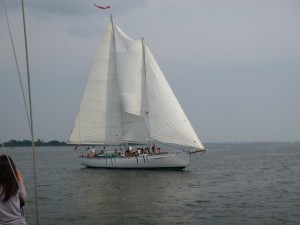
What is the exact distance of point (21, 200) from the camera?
230 inches

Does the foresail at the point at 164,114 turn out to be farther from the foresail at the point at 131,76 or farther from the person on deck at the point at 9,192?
the person on deck at the point at 9,192

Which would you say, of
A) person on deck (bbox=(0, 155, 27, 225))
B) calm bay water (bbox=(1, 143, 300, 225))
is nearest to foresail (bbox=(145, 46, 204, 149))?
calm bay water (bbox=(1, 143, 300, 225))

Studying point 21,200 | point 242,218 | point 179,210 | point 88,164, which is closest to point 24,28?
point 21,200

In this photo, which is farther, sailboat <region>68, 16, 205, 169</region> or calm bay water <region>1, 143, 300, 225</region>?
sailboat <region>68, 16, 205, 169</region>

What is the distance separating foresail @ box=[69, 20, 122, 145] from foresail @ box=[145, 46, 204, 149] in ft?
14.3

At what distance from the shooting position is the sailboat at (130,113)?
39.1m

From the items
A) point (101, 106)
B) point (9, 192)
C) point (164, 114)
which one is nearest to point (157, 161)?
point (164, 114)

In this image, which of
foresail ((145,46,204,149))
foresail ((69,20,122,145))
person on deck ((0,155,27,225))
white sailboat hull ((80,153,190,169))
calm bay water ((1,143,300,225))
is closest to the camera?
person on deck ((0,155,27,225))

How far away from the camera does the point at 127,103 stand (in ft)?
136

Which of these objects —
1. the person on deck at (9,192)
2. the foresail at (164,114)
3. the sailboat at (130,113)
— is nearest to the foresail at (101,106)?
the sailboat at (130,113)

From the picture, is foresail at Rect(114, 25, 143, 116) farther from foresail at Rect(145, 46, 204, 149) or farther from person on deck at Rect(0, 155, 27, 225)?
person on deck at Rect(0, 155, 27, 225)

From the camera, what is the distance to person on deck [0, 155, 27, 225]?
18.3ft

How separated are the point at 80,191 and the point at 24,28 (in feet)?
74.4

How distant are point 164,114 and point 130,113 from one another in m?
3.81
